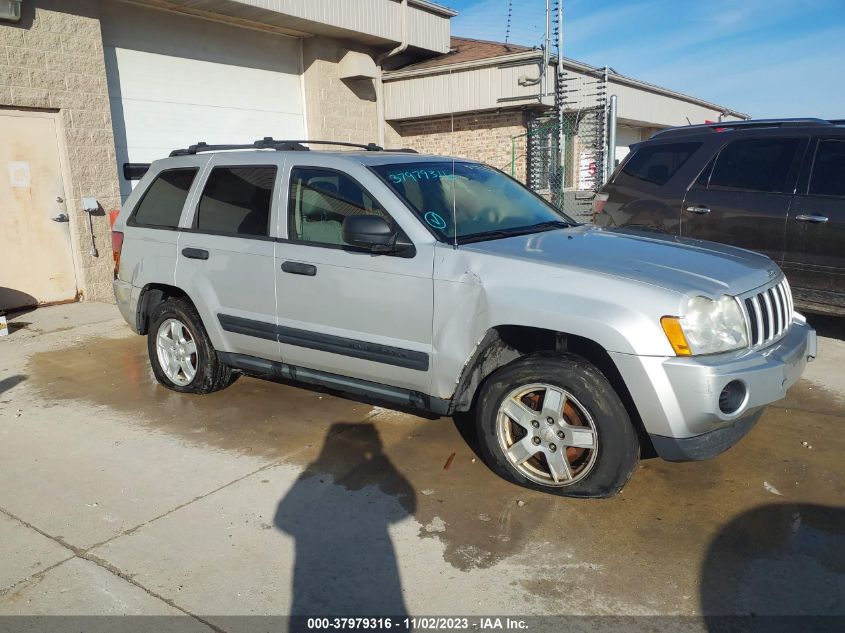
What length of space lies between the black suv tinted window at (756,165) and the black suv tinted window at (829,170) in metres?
0.21

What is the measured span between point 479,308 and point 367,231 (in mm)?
739

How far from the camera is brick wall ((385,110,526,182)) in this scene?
45.0 ft

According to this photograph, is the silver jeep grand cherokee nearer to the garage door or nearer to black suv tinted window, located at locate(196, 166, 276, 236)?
black suv tinted window, located at locate(196, 166, 276, 236)

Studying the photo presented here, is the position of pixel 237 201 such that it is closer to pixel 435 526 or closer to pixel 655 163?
pixel 435 526

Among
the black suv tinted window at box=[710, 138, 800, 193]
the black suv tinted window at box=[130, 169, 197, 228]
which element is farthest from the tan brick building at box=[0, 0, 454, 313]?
the black suv tinted window at box=[710, 138, 800, 193]

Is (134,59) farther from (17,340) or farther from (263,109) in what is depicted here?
(17,340)

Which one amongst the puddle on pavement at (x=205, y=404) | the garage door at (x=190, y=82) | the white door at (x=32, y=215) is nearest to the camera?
the puddle on pavement at (x=205, y=404)

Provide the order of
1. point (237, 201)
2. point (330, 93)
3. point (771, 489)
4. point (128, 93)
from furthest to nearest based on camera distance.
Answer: point (330, 93), point (128, 93), point (237, 201), point (771, 489)

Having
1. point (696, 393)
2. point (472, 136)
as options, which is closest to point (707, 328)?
point (696, 393)

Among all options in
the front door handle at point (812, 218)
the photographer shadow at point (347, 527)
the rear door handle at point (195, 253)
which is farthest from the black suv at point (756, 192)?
the rear door handle at point (195, 253)

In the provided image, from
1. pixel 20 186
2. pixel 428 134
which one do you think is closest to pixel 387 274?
pixel 20 186

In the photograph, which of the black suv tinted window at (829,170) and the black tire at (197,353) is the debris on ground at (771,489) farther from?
the black tire at (197,353)

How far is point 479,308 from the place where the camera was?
367 centimetres

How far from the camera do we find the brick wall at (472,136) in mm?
13711
